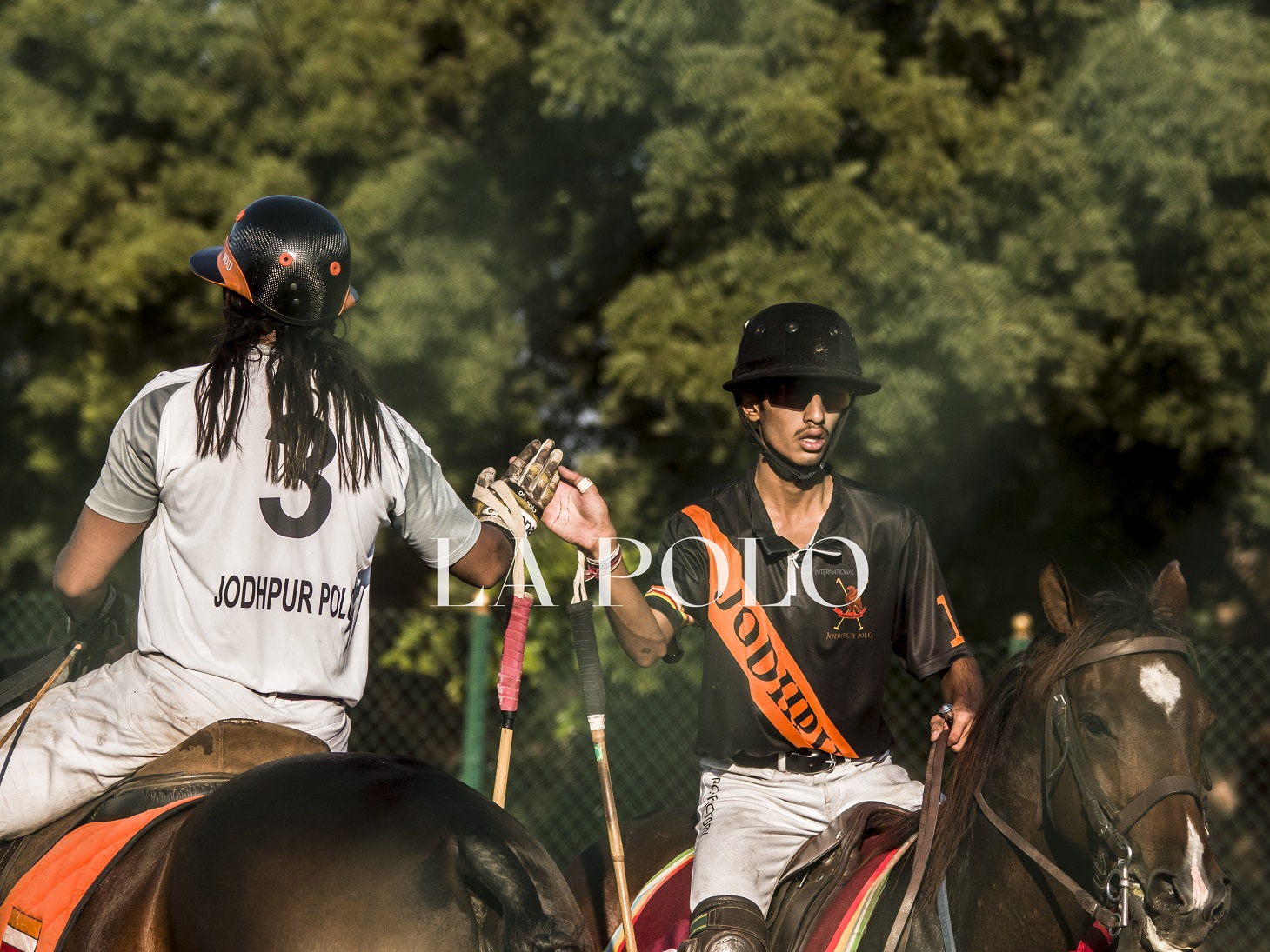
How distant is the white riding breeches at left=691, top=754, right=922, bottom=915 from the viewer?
348 cm

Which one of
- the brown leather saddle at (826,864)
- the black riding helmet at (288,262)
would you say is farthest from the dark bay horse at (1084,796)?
the black riding helmet at (288,262)

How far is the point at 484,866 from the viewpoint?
2.14m

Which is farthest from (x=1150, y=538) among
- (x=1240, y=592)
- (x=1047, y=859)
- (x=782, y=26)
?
(x=1047, y=859)

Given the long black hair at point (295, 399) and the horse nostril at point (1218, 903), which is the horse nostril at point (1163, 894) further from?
the long black hair at point (295, 399)

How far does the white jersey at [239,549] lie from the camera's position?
2613 millimetres

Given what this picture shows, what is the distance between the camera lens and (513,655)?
3.17 metres

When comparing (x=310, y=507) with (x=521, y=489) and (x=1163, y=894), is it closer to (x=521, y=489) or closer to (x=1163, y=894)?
(x=521, y=489)

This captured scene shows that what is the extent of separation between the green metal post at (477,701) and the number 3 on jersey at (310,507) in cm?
466

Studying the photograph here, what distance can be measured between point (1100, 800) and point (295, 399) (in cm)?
199

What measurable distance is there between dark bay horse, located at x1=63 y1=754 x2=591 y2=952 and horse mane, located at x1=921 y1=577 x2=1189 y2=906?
140 centimetres

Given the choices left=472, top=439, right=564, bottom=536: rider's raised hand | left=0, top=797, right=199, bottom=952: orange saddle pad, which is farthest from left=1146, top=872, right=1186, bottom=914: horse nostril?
left=0, top=797, right=199, bottom=952: orange saddle pad

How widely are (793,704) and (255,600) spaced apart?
1679mm

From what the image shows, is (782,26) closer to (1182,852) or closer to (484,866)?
(1182,852)

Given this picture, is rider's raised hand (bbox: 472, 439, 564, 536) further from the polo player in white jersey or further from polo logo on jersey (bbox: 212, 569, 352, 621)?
polo logo on jersey (bbox: 212, 569, 352, 621)
